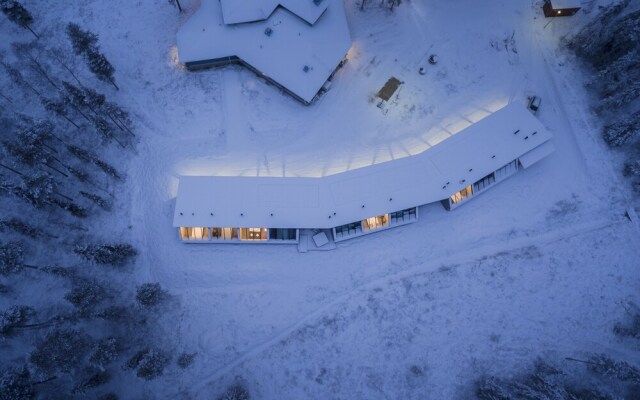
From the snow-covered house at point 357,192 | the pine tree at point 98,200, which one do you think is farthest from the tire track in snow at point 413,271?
the pine tree at point 98,200

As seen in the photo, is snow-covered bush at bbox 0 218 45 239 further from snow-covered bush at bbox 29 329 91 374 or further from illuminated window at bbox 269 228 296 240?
illuminated window at bbox 269 228 296 240

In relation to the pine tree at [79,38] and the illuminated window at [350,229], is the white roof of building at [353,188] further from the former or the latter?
the pine tree at [79,38]

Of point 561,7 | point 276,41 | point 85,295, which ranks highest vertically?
point 561,7

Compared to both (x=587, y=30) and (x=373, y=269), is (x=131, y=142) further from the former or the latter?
(x=587, y=30)

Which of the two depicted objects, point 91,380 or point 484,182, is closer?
point 91,380

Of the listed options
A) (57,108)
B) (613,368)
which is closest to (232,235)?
(57,108)

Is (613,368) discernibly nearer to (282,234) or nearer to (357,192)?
(357,192)
